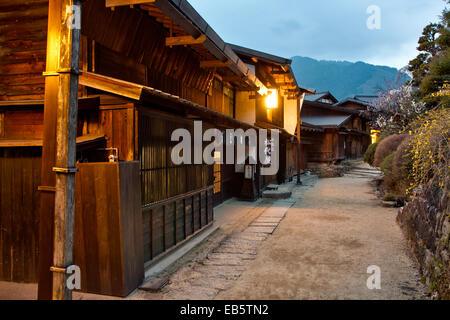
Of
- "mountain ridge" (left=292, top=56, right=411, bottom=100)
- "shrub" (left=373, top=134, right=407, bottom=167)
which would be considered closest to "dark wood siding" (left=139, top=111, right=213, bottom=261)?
"shrub" (left=373, top=134, right=407, bottom=167)

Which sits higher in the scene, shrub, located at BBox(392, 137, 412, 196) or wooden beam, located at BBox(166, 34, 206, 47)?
wooden beam, located at BBox(166, 34, 206, 47)

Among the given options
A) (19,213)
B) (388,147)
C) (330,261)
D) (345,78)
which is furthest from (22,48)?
(345,78)

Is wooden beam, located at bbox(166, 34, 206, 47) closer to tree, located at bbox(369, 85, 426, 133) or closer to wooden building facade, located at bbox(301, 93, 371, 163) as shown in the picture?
tree, located at bbox(369, 85, 426, 133)

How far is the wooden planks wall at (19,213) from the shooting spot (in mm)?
→ 5641

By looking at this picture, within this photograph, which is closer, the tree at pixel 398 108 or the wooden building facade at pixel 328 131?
the tree at pixel 398 108

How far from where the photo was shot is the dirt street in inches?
213

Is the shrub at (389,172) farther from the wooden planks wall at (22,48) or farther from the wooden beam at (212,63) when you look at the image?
the wooden planks wall at (22,48)

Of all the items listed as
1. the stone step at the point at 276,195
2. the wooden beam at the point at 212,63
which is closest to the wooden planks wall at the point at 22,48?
the wooden beam at the point at 212,63

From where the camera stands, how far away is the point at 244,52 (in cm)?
1481

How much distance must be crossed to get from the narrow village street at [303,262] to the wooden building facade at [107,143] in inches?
41.2

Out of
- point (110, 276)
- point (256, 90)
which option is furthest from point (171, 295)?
point (256, 90)

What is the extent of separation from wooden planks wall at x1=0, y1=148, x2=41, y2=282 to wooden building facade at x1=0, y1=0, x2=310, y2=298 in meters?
0.02
